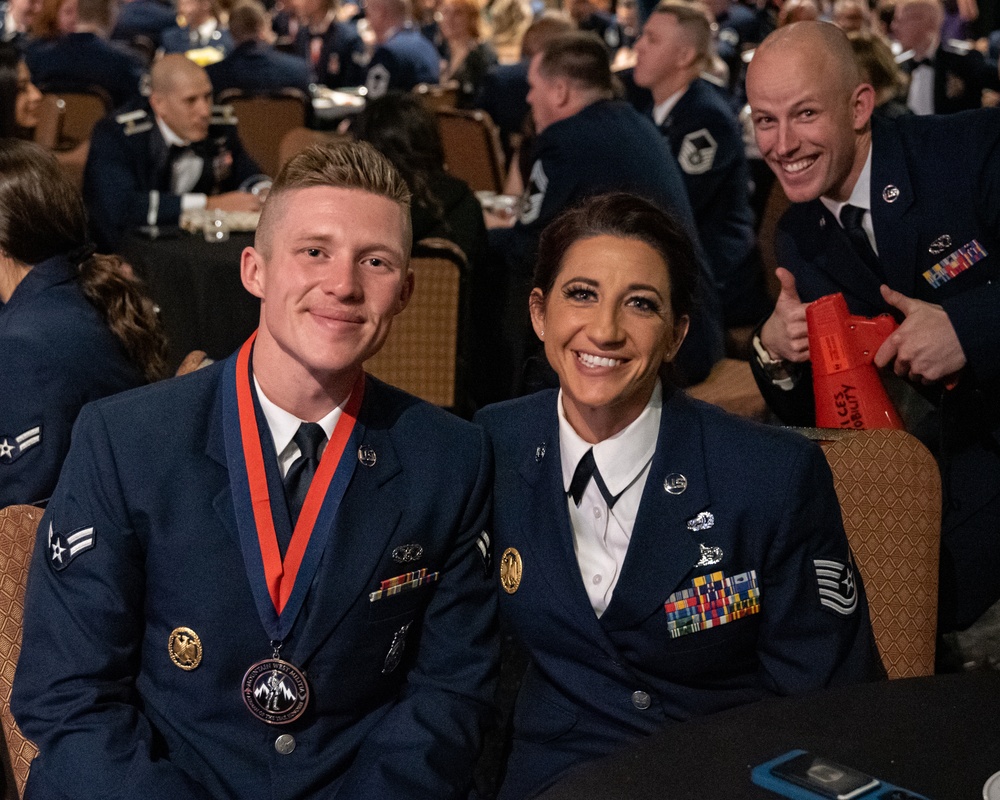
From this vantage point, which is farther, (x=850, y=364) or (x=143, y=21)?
(x=143, y=21)

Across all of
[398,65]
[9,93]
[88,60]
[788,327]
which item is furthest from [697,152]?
[88,60]

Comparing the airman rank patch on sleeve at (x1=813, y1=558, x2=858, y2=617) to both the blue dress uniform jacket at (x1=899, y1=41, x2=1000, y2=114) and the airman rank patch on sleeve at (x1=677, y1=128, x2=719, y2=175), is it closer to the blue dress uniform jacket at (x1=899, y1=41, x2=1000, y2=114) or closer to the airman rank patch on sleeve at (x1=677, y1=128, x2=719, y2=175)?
the airman rank patch on sleeve at (x1=677, y1=128, x2=719, y2=175)

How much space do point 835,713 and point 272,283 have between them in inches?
37.0

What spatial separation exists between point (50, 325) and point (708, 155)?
2.96 m

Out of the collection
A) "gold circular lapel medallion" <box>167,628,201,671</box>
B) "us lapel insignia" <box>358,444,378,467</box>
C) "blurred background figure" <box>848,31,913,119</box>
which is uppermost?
"blurred background figure" <box>848,31,913,119</box>

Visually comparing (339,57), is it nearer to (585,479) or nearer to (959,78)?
(959,78)

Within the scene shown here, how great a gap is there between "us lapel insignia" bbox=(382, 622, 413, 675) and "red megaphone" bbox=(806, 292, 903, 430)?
1.08 metres

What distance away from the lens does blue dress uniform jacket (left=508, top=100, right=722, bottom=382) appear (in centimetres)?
402

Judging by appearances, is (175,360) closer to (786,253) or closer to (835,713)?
(786,253)

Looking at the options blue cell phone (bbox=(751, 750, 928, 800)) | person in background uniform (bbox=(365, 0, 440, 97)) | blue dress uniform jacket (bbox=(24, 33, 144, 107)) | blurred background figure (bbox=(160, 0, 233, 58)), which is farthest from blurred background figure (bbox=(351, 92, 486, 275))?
blurred background figure (bbox=(160, 0, 233, 58))

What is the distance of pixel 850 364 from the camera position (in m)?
2.45

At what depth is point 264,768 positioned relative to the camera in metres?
1.71

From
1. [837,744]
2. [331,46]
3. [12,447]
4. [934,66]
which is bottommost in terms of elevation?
[12,447]

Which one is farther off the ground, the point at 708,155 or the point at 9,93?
the point at 708,155
